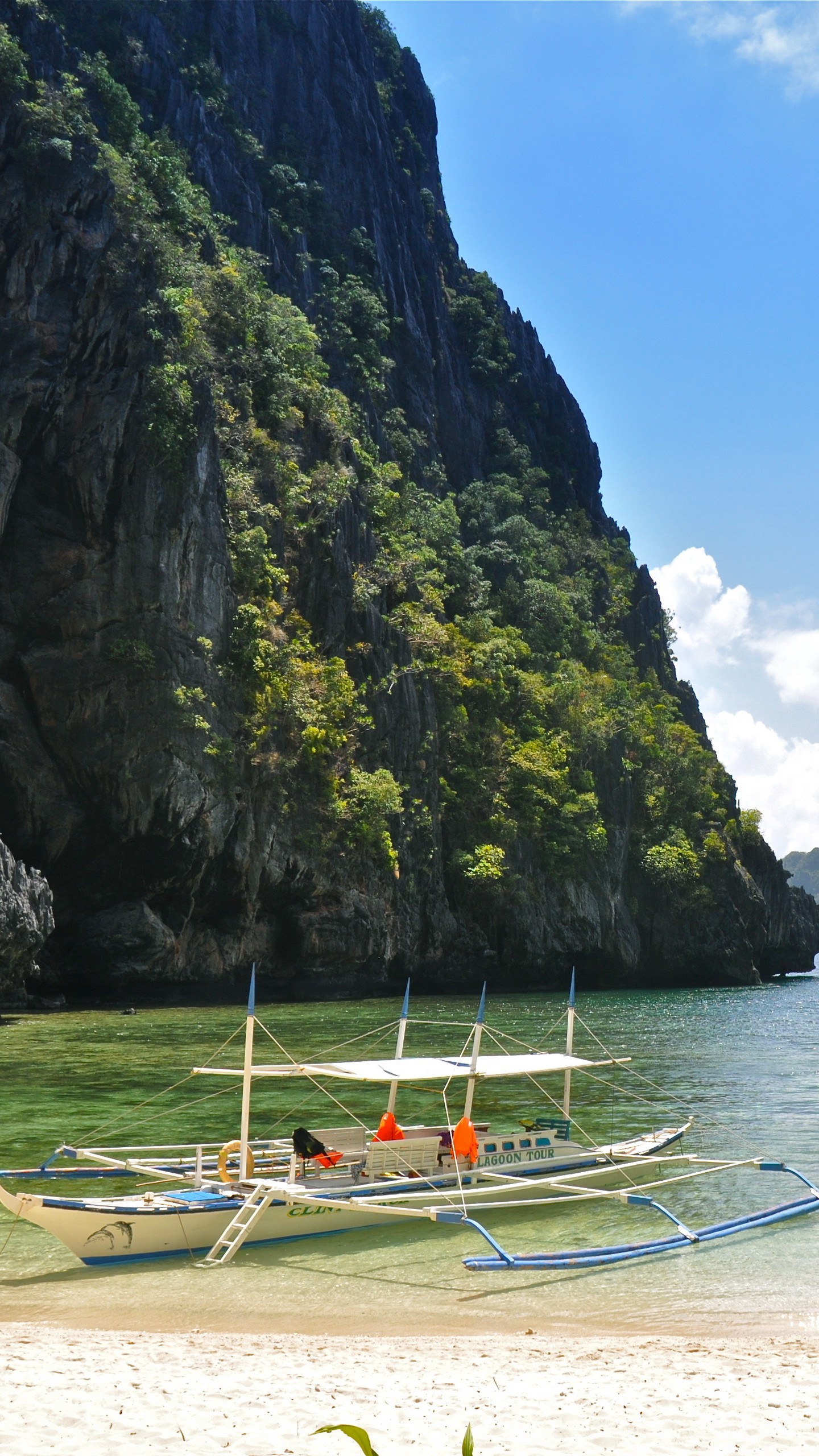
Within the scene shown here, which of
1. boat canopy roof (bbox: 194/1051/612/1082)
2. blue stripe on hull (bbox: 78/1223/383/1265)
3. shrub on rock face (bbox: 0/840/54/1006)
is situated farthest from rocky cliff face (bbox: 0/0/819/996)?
blue stripe on hull (bbox: 78/1223/383/1265)

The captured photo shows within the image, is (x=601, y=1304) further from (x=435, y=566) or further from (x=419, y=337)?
(x=419, y=337)

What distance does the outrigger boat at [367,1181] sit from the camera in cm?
1312

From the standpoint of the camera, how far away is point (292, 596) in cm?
5869

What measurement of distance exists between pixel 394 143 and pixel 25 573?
72.9 meters

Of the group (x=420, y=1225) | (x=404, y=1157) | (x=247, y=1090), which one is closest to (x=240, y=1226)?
(x=247, y=1090)

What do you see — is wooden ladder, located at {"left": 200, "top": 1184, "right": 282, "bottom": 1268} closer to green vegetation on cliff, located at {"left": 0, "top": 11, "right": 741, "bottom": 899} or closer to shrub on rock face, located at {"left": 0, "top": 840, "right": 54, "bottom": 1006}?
shrub on rock face, located at {"left": 0, "top": 840, "right": 54, "bottom": 1006}

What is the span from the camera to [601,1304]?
12.2m

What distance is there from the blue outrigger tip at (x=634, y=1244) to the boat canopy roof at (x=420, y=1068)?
6.54ft

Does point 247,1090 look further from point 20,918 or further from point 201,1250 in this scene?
point 20,918

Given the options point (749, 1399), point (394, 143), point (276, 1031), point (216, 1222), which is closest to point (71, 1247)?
point (216, 1222)

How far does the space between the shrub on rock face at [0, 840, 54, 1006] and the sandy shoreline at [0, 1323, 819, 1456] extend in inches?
1081

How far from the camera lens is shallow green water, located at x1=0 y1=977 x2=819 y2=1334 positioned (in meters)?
11.8

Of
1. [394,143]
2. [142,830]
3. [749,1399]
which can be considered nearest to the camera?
[749,1399]

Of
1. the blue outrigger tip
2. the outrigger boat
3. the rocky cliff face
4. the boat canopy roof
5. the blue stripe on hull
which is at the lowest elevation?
the blue stripe on hull
